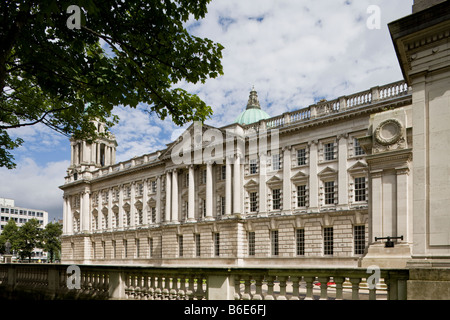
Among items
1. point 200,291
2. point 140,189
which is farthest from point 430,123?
point 140,189

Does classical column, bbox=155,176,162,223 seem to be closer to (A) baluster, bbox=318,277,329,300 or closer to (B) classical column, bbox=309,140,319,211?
(B) classical column, bbox=309,140,319,211

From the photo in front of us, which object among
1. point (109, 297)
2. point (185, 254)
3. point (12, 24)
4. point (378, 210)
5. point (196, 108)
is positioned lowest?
point (185, 254)

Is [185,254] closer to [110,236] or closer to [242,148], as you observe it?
[242,148]

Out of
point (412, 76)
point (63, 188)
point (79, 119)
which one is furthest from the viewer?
point (63, 188)

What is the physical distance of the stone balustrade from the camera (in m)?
6.71

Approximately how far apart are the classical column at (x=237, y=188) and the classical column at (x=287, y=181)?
6130 mm

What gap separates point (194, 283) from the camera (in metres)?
8.96

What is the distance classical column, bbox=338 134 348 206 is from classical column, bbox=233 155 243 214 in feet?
41.9

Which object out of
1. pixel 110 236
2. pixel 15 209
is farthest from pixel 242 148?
pixel 15 209

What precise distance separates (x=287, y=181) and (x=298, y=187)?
54.6 inches

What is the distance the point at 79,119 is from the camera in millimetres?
14914

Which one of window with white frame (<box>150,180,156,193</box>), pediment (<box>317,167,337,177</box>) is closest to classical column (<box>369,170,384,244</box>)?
pediment (<box>317,167,337,177</box>)

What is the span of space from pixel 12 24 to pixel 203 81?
4670 millimetres

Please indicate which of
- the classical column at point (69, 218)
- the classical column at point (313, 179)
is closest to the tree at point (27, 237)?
the classical column at point (69, 218)
